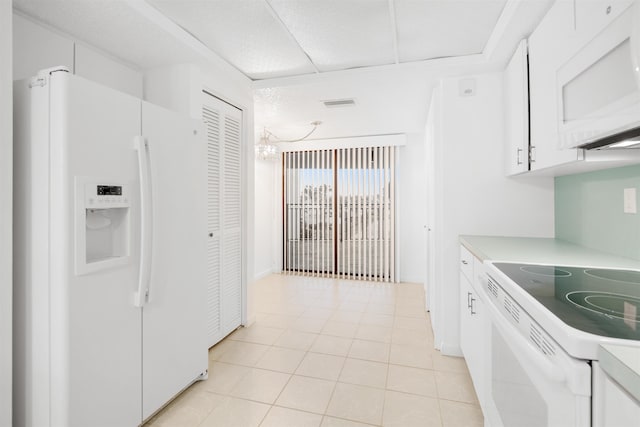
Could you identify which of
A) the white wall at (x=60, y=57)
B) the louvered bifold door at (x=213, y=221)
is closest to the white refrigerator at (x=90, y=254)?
the white wall at (x=60, y=57)

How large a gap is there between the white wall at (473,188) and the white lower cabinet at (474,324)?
22 cm

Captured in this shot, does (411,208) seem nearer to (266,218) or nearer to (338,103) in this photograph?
(338,103)

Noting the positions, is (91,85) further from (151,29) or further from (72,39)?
(72,39)

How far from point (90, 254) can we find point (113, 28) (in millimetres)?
1427

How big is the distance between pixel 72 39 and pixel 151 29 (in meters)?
0.55

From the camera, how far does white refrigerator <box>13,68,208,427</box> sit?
131cm

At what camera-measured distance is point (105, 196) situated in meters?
1.45

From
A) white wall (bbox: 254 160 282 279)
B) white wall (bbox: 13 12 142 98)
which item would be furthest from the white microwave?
white wall (bbox: 254 160 282 279)

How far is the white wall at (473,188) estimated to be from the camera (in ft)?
7.87

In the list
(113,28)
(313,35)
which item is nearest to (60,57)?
(113,28)

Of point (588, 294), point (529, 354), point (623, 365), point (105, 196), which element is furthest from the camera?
point (105, 196)

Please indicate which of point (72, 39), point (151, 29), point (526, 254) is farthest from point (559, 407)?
point (72, 39)

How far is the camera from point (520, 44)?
197 cm

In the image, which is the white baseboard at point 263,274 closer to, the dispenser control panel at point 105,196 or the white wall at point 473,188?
the white wall at point 473,188
